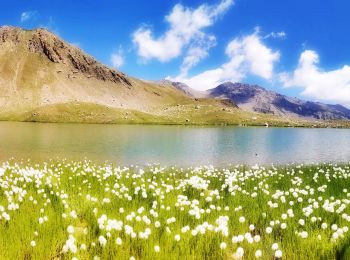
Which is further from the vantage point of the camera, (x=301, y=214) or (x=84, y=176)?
(x=84, y=176)

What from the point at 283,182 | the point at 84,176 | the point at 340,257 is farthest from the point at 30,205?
the point at 283,182

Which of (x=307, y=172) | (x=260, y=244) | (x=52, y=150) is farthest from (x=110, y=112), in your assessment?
(x=260, y=244)

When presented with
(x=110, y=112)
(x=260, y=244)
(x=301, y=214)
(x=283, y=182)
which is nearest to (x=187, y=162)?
(x=283, y=182)

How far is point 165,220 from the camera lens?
9.73m

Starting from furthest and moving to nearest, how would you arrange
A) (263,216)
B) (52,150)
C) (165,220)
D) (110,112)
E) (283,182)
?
(110,112)
(52,150)
(283,182)
(263,216)
(165,220)

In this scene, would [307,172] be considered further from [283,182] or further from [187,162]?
[187,162]

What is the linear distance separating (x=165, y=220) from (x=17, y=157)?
81.6 ft

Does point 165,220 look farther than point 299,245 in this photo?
Yes

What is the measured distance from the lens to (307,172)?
20594 mm

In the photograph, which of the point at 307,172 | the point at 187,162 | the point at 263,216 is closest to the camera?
the point at 263,216

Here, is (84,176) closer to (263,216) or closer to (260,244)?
(263,216)

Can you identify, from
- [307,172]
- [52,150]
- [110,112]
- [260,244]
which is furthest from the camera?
[110,112]

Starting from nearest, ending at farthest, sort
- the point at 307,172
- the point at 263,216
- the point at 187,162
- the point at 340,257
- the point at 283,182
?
1. the point at 340,257
2. the point at 263,216
3. the point at 283,182
4. the point at 307,172
5. the point at 187,162

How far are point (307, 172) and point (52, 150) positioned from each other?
81.6 ft
